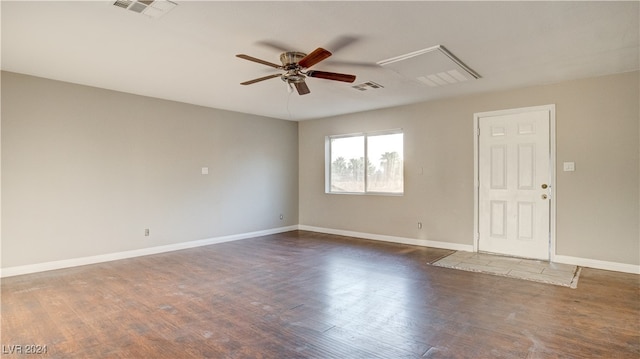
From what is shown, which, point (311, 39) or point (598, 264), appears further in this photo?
point (598, 264)

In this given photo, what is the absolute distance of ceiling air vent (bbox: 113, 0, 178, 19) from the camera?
99.9 inches

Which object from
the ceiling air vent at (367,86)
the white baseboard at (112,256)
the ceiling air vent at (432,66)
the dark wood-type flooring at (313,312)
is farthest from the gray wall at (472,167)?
the white baseboard at (112,256)

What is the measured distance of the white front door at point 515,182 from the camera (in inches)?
187

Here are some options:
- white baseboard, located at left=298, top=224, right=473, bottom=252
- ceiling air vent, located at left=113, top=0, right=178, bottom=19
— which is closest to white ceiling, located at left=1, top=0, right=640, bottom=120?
ceiling air vent, located at left=113, top=0, right=178, bottom=19

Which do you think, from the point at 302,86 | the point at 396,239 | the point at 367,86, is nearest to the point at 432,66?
the point at 367,86

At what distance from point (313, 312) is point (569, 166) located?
404cm

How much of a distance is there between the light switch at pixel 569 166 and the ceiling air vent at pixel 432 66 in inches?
68.9

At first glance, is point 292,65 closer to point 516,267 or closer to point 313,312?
point 313,312

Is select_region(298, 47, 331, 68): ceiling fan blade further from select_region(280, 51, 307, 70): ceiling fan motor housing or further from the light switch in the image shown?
the light switch

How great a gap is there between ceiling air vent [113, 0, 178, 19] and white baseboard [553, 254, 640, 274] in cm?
547

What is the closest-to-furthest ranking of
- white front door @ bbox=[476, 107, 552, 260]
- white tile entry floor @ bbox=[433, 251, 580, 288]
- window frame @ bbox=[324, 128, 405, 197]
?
white tile entry floor @ bbox=[433, 251, 580, 288] < white front door @ bbox=[476, 107, 552, 260] < window frame @ bbox=[324, 128, 405, 197]

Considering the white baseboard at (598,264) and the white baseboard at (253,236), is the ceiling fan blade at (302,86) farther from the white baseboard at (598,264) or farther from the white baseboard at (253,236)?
the white baseboard at (598,264)

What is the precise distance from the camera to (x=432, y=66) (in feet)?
12.7

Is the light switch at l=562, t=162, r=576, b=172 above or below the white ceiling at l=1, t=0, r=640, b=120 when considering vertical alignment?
below
